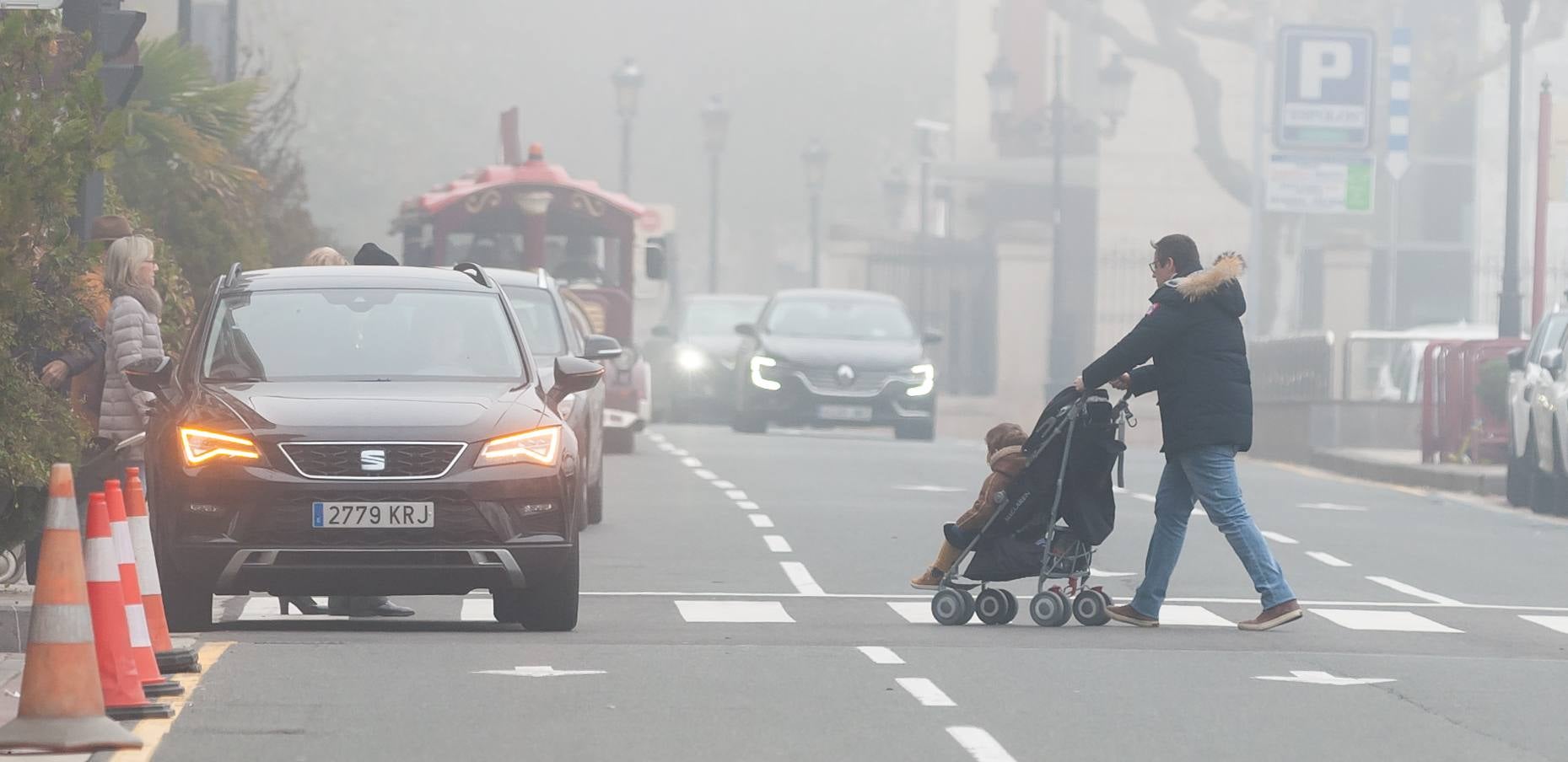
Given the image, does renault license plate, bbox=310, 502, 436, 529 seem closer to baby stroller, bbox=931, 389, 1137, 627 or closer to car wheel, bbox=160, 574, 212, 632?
car wheel, bbox=160, 574, 212, 632

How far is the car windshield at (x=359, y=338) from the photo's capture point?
12.9m

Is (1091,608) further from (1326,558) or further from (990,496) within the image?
(1326,558)

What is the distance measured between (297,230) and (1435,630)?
1779 cm

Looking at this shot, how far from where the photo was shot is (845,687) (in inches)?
417

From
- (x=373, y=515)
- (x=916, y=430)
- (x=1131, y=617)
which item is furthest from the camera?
(x=916, y=430)

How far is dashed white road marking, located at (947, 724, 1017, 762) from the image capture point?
8.86 metres

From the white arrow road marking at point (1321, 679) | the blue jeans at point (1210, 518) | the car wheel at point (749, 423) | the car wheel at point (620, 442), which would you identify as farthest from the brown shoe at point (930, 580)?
the car wheel at point (749, 423)

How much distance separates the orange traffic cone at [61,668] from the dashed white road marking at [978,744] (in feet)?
7.73

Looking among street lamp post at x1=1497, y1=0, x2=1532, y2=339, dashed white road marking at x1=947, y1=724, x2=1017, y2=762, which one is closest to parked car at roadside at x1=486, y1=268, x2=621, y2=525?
dashed white road marking at x1=947, y1=724, x2=1017, y2=762

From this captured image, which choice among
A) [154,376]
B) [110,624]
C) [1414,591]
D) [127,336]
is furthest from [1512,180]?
[110,624]

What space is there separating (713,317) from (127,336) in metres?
25.0

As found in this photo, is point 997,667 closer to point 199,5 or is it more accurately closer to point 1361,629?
point 1361,629

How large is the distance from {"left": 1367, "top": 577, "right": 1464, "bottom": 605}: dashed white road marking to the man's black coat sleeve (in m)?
2.75

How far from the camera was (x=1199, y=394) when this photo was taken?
13094 millimetres
